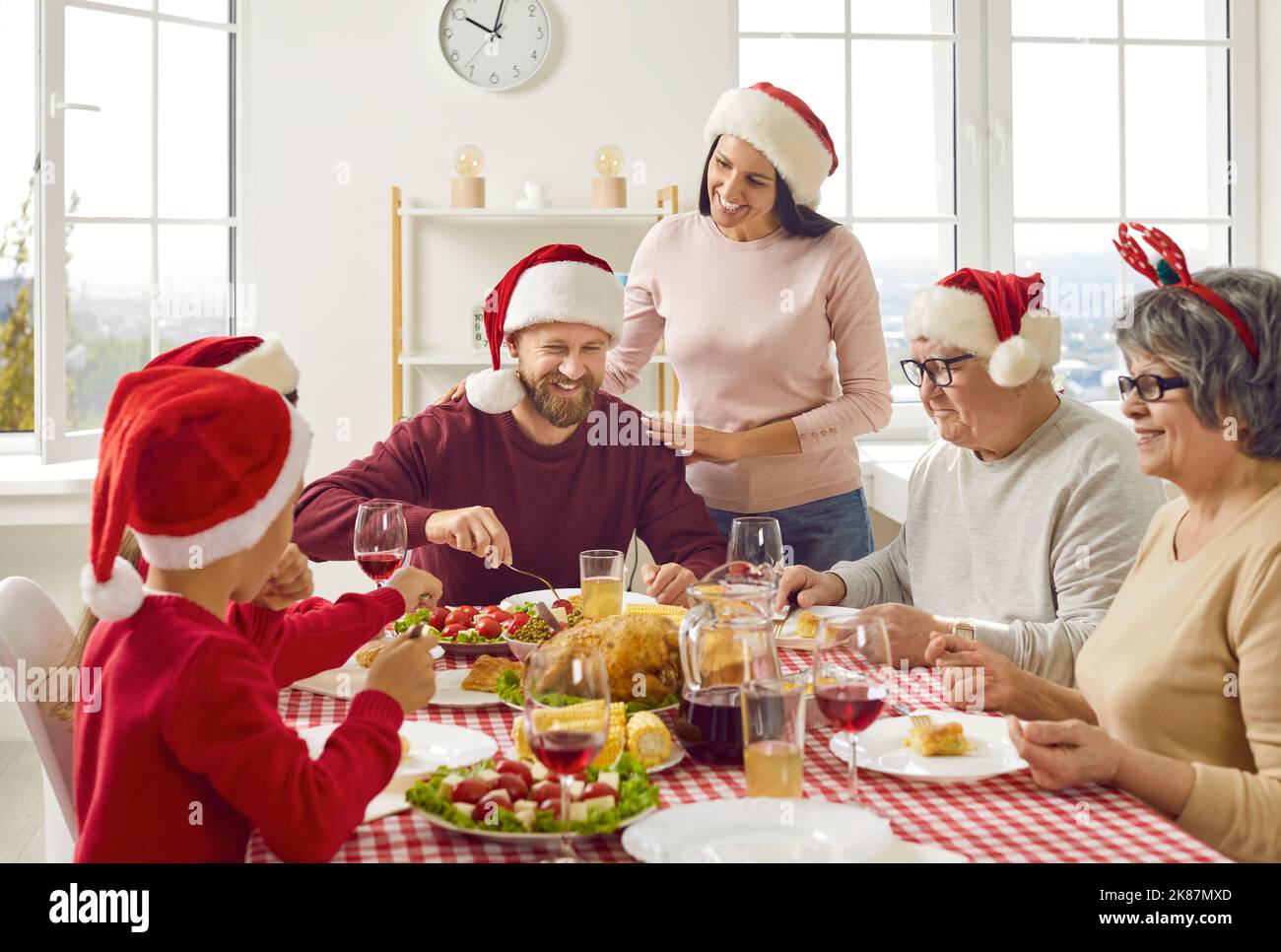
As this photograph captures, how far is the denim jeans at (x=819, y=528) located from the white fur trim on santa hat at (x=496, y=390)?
0.56 m

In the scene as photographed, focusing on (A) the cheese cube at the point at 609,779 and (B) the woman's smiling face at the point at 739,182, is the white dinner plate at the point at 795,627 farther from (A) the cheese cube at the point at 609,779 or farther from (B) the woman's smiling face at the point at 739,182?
(B) the woman's smiling face at the point at 739,182

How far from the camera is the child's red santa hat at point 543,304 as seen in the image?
2.48m

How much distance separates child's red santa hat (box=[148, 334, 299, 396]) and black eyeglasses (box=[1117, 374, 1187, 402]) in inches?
44.7

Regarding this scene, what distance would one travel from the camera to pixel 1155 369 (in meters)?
1.53

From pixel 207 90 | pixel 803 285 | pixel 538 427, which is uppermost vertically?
pixel 207 90

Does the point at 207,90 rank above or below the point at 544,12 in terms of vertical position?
below

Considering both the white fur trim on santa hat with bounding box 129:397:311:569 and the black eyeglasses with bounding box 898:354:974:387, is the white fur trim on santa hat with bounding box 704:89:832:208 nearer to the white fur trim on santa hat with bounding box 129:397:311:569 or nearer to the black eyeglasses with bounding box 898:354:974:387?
the black eyeglasses with bounding box 898:354:974:387

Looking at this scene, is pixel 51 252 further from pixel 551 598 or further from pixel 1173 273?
pixel 1173 273

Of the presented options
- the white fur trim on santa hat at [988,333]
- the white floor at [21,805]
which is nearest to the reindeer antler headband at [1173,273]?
the white fur trim on santa hat at [988,333]

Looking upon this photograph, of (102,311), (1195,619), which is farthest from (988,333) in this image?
(102,311)
